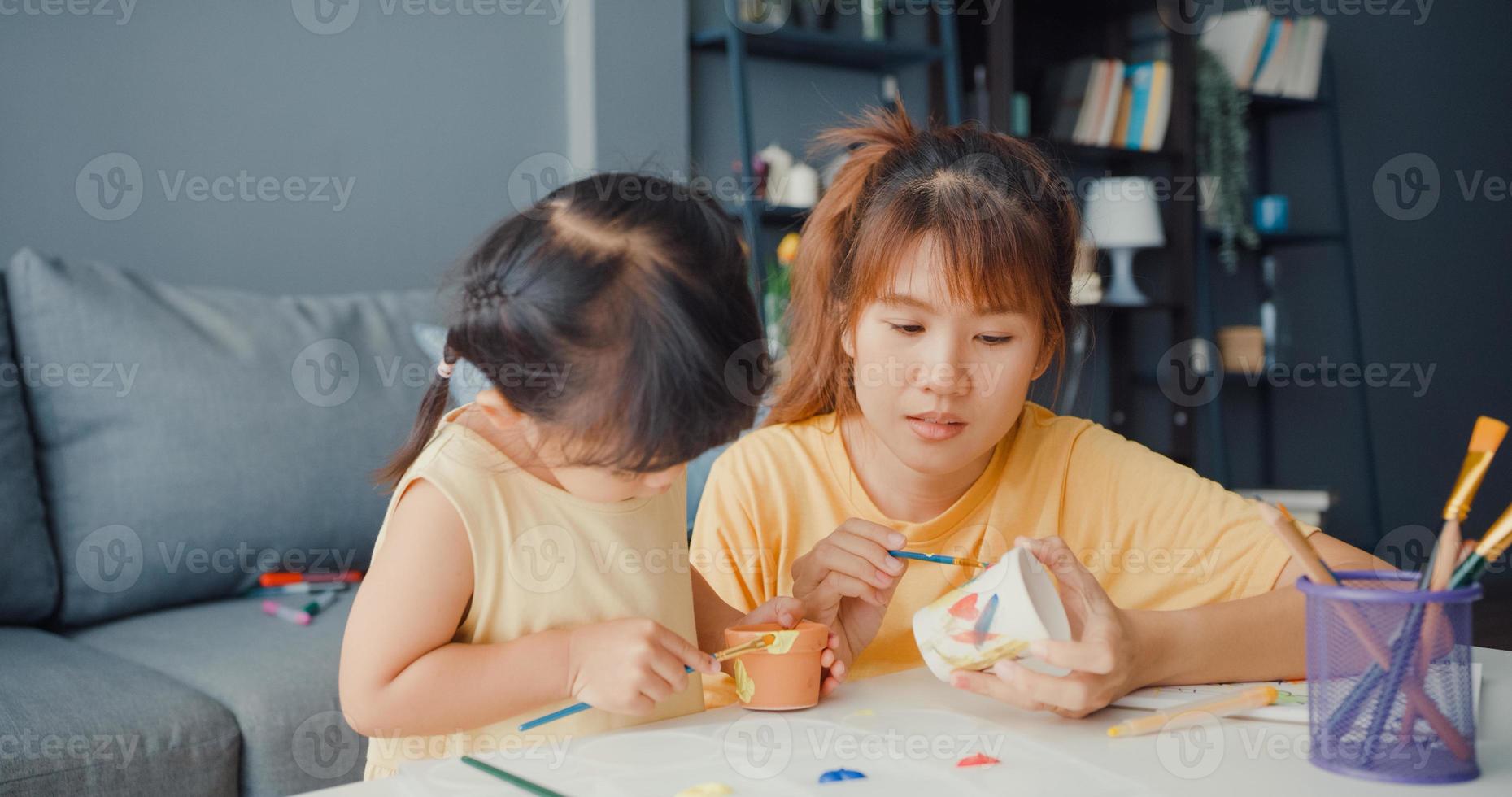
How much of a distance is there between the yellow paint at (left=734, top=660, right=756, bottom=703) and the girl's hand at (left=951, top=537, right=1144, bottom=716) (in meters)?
0.14

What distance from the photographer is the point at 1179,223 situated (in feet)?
13.5

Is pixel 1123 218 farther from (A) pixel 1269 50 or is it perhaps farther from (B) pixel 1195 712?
(B) pixel 1195 712

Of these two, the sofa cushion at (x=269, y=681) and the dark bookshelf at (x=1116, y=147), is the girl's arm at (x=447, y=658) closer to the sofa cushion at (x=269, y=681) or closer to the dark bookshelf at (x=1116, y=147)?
the sofa cushion at (x=269, y=681)

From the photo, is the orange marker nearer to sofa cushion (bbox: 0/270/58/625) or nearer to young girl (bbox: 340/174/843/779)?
sofa cushion (bbox: 0/270/58/625)

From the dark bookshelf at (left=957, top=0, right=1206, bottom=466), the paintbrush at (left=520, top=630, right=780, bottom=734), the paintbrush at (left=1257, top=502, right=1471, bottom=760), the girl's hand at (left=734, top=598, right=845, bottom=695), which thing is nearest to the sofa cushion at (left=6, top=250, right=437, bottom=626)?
the girl's hand at (left=734, top=598, right=845, bottom=695)

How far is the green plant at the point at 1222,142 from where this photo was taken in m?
4.19

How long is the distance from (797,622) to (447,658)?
282 mm

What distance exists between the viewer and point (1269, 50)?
433 cm

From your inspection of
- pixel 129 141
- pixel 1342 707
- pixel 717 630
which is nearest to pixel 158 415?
pixel 129 141

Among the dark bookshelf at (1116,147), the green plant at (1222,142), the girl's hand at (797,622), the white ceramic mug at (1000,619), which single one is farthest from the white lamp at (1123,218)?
the white ceramic mug at (1000,619)

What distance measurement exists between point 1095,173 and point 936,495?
125 inches

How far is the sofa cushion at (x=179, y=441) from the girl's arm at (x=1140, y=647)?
132 centimetres

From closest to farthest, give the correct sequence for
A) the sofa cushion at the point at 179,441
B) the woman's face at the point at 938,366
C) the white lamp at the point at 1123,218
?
1. the woman's face at the point at 938,366
2. the sofa cushion at the point at 179,441
3. the white lamp at the point at 1123,218

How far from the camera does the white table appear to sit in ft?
2.44
